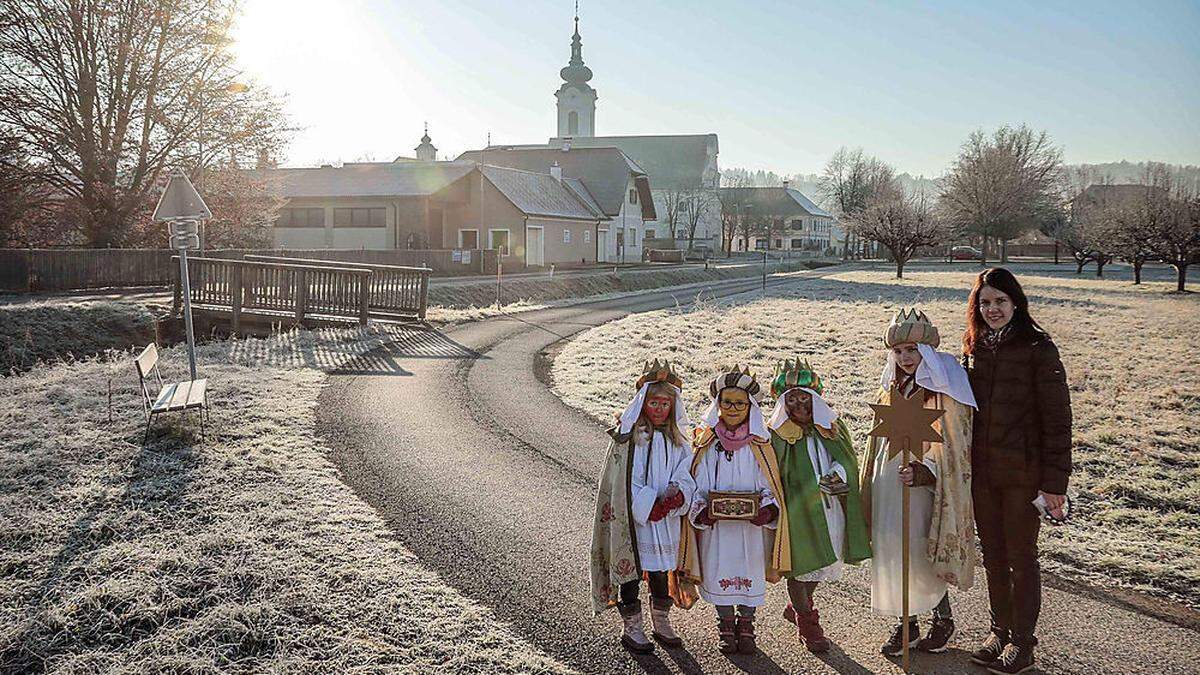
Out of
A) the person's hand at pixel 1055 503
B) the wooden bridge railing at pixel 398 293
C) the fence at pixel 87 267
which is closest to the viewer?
the person's hand at pixel 1055 503

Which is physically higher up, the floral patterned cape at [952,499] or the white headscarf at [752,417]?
the white headscarf at [752,417]

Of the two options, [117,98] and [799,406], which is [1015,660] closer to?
[799,406]

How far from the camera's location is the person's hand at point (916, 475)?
13.1ft

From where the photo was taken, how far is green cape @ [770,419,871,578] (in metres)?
4.14

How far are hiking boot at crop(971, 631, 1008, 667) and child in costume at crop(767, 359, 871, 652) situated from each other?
76 cm

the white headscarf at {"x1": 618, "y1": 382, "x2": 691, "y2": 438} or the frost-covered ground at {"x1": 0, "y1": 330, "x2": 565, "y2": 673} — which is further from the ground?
the white headscarf at {"x1": 618, "y1": 382, "x2": 691, "y2": 438}

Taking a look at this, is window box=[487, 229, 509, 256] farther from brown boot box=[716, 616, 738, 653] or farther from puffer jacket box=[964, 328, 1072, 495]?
puffer jacket box=[964, 328, 1072, 495]

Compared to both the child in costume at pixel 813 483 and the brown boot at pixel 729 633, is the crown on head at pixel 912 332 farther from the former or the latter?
the brown boot at pixel 729 633

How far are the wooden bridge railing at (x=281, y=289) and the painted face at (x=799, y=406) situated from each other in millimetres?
14914

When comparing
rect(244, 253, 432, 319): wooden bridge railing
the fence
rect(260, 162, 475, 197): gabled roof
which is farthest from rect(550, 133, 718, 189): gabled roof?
rect(244, 253, 432, 319): wooden bridge railing

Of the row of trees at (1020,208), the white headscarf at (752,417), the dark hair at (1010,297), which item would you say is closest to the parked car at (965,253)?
the row of trees at (1020,208)

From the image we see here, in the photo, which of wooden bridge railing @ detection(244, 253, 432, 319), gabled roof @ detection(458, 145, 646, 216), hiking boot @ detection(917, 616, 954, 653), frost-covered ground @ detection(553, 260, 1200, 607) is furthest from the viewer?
gabled roof @ detection(458, 145, 646, 216)

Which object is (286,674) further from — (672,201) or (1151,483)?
(672,201)

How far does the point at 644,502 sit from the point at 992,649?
2017 millimetres
